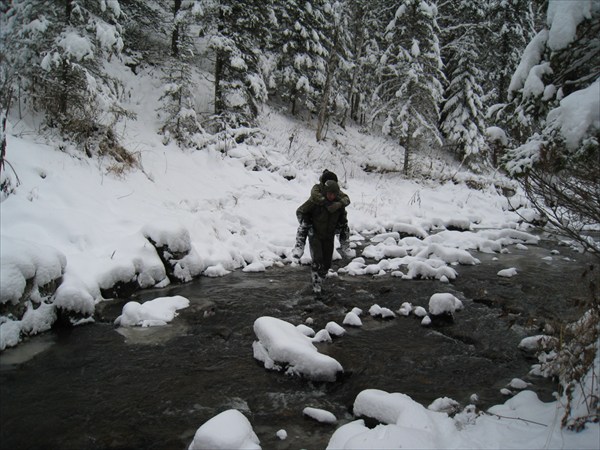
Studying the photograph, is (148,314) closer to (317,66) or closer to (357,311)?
(357,311)

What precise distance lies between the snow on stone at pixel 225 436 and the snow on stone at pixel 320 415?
614 mm

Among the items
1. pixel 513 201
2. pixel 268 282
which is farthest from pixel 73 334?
pixel 513 201

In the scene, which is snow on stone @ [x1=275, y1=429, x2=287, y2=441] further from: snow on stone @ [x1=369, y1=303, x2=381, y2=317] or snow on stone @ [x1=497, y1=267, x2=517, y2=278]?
snow on stone @ [x1=497, y1=267, x2=517, y2=278]

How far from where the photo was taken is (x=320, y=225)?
6.93 metres

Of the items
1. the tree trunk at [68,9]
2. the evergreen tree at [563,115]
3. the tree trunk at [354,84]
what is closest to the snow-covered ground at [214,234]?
the evergreen tree at [563,115]

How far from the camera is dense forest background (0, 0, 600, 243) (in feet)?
12.3

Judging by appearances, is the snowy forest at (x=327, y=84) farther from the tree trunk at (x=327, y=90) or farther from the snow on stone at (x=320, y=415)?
the snow on stone at (x=320, y=415)

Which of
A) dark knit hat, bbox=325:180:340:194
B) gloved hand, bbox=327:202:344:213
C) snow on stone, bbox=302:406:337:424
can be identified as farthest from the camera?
gloved hand, bbox=327:202:344:213

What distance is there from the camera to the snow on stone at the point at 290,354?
414cm

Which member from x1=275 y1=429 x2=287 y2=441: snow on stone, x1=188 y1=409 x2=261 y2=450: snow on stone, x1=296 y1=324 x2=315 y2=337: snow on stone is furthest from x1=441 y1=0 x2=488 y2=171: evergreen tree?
x1=188 y1=409 x2=261 y2=450: snow on stone

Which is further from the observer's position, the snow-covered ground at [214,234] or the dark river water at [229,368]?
the dark river water at [229,368]

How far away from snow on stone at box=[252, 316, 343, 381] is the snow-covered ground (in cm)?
3

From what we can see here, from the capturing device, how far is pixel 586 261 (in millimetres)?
9203

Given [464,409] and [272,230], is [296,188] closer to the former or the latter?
[272,230]
